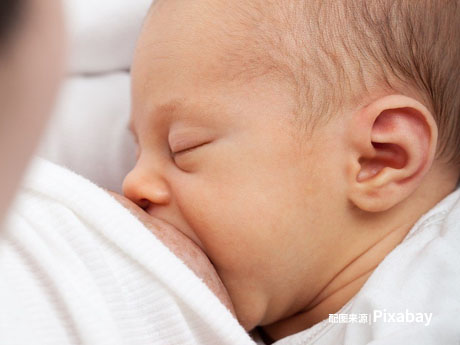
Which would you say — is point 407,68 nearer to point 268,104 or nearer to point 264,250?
point 268,104

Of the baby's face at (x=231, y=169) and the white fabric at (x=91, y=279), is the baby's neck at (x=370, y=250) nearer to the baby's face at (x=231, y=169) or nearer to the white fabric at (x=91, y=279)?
the baby's face at (x=231, y=169)

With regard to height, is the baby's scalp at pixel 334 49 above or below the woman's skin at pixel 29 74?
below

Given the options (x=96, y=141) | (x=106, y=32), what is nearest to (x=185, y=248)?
(x=96, y=141)

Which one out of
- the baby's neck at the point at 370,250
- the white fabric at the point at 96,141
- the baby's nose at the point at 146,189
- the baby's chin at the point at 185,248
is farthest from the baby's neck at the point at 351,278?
the white fabric at the point at 96,141

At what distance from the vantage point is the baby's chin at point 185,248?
93 cm

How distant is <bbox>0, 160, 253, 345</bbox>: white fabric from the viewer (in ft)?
2.26

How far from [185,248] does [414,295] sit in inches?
13.3

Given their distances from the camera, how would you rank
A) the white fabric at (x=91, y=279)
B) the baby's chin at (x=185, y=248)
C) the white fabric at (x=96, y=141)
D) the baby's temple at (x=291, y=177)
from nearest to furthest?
the white fabric at (x=91, y=279) < the baby's temple at (x=291, y=177) < the baby's chin at (x=185, y=248) < the white fabric at (x=96, y=141)

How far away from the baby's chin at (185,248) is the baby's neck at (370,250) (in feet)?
0.55

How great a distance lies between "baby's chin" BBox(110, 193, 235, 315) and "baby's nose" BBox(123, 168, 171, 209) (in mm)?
25

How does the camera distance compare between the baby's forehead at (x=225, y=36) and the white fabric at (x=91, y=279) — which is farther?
the baby's forehead at (x=225, y=36)

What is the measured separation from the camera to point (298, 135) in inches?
37.7

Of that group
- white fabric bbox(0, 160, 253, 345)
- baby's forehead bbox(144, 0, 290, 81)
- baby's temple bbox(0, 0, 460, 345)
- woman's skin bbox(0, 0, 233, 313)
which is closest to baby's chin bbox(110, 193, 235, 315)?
baby's temple bbox(0, 0, 460, 345)

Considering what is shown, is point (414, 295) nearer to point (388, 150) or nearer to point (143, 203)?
point (388, 150)
